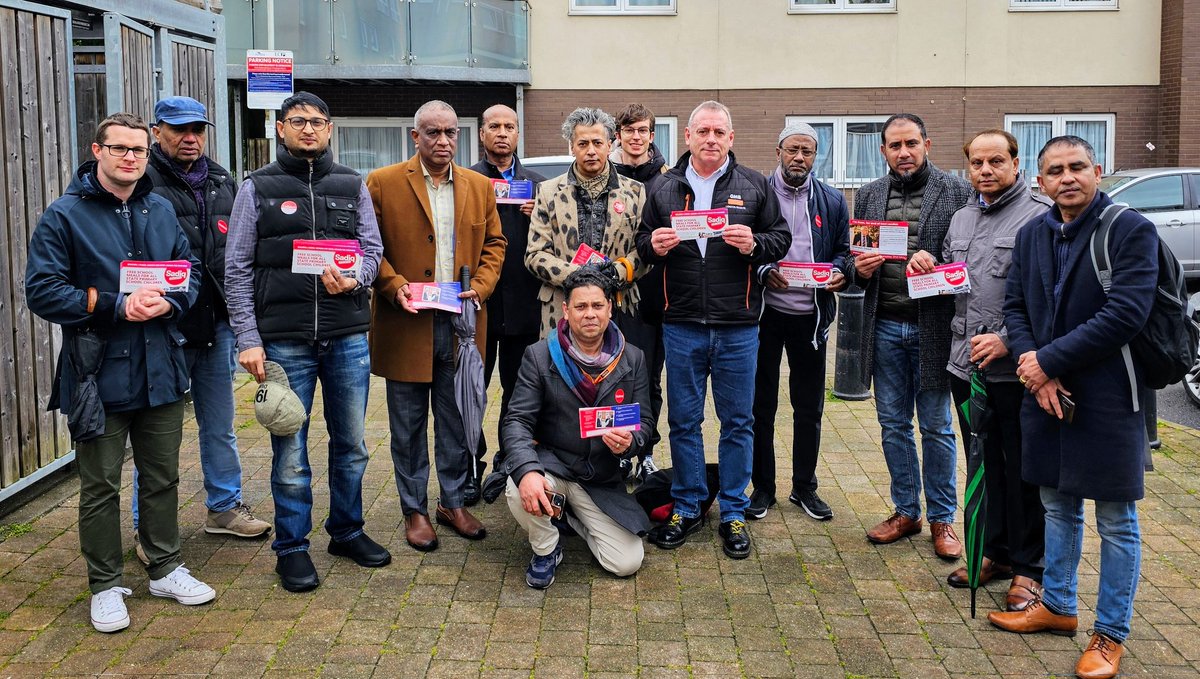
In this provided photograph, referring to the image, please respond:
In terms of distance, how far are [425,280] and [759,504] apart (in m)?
2.27

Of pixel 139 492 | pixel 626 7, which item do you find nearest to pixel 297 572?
pixel 139 492

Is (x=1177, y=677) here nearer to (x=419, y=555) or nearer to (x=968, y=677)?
(x=968, y=677)

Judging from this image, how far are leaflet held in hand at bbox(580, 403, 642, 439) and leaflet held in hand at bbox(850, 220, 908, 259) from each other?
1.42m

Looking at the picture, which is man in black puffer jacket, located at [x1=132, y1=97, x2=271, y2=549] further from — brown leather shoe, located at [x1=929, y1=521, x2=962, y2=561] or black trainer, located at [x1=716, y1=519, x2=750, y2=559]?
brown leather shoe, located at [x1=929, y1=521, x2=962, y2=561]

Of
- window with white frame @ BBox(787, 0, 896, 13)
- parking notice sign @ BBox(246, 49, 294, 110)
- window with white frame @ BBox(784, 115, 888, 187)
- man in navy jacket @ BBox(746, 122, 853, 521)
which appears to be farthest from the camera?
window with white frame @ BBox(784, 115, 888, 187)

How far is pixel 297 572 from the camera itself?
5.05 m

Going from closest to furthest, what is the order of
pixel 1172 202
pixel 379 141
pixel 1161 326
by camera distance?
pixel 1161 326, pixel 1172 202, pixel 379 141

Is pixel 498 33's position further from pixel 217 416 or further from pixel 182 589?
pixel 182 589

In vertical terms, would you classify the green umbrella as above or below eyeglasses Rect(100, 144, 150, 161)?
below

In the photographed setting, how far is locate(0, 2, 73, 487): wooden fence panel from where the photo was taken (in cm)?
588

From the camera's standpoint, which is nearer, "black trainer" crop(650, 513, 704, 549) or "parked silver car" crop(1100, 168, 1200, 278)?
"black trainer" crop(650, 513, 704, 549)


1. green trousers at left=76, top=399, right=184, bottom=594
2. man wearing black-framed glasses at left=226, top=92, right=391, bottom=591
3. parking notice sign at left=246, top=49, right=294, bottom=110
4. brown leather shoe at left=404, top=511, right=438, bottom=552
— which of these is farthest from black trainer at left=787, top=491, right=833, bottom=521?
parking notice sign at left=246, top=49, right=294, bottom=110

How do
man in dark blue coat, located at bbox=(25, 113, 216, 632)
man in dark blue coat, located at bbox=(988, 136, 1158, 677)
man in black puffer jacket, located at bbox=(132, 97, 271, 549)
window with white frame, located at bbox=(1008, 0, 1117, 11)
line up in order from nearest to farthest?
man in dark blue coat, located at bbox=(988, 136, 1158, 677) → man in dark blue coat, located at bbox=(25, 113, 216, 632) → man in black puffer jacket, located at bbox=(132, 97, 271, 549) → window with white frame, located at bbox=(1008, 0, 1117, 11)

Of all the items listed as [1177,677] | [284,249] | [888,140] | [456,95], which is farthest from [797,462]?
[456,95]
